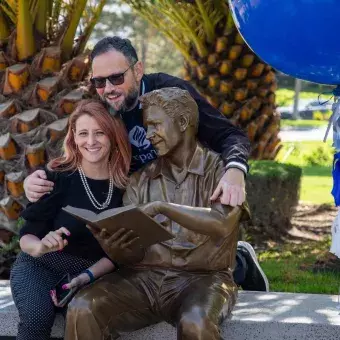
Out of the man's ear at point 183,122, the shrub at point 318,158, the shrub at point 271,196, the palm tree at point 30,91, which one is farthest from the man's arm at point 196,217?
the shrub at point 318,158

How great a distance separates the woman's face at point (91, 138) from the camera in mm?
3826

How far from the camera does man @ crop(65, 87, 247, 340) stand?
3465mm

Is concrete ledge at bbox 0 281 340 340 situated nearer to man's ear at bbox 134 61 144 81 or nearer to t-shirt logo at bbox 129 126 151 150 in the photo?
t-shirt logo at bbox 129 126 151 150

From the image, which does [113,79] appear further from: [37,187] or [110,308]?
[110,308]

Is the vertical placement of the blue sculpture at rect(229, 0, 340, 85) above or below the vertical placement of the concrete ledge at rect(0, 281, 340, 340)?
above

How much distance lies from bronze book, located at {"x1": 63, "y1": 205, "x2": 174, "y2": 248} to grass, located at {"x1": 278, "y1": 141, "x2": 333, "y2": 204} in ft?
23.5

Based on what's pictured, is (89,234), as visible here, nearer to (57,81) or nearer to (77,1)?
(57,81)

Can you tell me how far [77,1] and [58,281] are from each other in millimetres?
2514

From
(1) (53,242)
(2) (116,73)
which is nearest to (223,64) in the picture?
(2) (116,73)

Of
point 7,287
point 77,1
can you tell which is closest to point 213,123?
point 7,287

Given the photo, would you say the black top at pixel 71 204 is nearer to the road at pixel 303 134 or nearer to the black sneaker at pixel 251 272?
the black sneaker at pixel 251 272

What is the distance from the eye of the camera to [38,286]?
12.4 feet

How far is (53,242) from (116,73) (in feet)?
2.99

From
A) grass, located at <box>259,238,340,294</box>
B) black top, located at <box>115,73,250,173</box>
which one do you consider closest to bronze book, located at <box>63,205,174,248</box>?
black top, located at <box>115,73,250,173</box>
